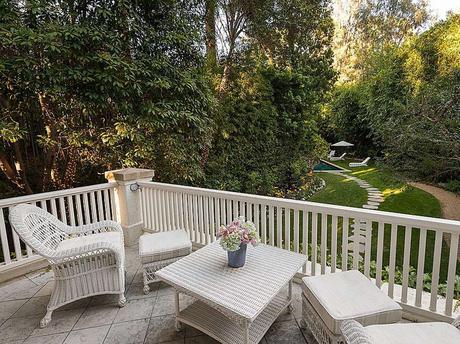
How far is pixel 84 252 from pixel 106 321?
0.61 m

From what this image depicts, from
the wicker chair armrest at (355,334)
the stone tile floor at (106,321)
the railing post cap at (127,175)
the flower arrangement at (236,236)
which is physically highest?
the railing post cap at (127,175)

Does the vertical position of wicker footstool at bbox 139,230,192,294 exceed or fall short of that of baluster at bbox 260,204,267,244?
it falls short

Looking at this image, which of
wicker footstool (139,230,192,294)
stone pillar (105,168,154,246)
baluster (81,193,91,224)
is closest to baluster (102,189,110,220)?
stone pillar (105,168,154,246)

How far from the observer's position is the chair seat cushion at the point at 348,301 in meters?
1.60

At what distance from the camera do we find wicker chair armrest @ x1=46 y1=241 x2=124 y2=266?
2.26 meters

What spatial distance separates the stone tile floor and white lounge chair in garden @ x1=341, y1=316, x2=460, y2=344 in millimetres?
728

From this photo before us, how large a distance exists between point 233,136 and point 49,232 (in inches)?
204

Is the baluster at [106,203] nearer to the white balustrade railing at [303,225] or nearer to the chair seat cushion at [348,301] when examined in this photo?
the white balustrade railing at [303,225]

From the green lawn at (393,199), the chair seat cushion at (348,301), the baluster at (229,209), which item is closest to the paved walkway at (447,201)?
the green lawn at (393,199)

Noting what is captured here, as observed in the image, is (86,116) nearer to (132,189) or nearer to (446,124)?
(132,189)

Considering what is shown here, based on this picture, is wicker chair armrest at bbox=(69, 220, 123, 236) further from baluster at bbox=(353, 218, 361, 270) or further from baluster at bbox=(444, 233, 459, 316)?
baluster at bbox=(444, 233, 459, 316)

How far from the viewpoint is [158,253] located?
270cm

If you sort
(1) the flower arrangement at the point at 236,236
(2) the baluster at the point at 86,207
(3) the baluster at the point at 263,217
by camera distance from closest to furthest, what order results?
(1) the flower arrangement at the point at 236,236 < (3) the baluster at the point at 263,217 < (2) the baluster at the point at 86,207

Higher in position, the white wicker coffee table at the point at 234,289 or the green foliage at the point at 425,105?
the green foliage at the point at 425,105
